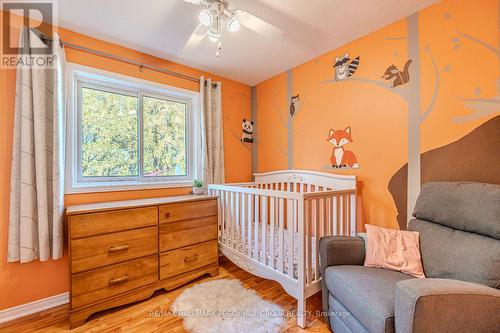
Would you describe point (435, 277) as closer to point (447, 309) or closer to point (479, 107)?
point (447, 309)

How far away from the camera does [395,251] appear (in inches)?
62.6

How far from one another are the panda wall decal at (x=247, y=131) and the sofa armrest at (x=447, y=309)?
2.66 meters

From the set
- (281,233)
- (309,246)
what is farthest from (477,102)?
(281,233)

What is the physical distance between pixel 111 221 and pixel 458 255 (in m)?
2.43

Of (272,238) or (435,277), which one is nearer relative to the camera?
(435,277)

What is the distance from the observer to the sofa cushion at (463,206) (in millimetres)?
1298

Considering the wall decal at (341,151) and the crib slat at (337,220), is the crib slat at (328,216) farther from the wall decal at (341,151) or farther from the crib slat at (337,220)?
the wall decal at (341,151)

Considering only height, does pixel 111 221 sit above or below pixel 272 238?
above

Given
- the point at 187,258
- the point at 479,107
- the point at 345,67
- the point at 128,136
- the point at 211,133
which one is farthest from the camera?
the point at 211,133

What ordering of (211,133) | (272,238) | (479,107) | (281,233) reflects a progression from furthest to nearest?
(211,133) → (272,238) → (281,233) → (479,107)

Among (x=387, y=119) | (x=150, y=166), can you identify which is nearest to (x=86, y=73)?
(x=150, y=166)

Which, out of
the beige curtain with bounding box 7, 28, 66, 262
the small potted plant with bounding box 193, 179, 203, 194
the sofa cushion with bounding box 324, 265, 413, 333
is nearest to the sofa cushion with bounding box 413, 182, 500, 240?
the sofa cushion with bounding box 324, 265, 413, 333

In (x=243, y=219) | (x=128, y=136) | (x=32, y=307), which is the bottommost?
(x=32, y=307)

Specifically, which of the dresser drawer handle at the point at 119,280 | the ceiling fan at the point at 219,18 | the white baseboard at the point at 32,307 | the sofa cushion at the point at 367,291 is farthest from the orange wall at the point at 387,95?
the white baseboard at the point at 32,307
